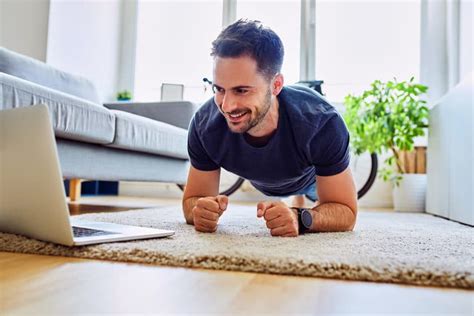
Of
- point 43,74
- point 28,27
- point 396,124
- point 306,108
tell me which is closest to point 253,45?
point 306,108

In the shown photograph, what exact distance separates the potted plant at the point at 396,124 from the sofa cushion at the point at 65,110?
1.57m

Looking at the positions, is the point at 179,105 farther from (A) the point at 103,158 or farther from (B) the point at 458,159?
(B) the point at 458,159

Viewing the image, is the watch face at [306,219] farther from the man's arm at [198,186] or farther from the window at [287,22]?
the window at [287,22]

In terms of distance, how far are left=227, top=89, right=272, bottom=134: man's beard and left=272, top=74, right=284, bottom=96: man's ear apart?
0.04 metres

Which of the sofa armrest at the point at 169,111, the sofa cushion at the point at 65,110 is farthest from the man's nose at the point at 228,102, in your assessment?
the sofa armrest at the point at 169,111

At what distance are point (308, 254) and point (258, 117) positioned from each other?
1.32ft

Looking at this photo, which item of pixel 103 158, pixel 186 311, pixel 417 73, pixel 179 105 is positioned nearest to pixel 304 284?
pixel 186 311

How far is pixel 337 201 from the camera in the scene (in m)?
1.10

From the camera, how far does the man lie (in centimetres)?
98

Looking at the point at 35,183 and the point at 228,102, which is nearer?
the point at 35,183

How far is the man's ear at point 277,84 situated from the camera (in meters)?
1.09

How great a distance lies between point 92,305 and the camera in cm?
48

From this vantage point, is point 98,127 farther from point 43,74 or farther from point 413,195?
point 413,195

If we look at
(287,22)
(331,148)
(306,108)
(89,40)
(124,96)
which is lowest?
(331,148)
